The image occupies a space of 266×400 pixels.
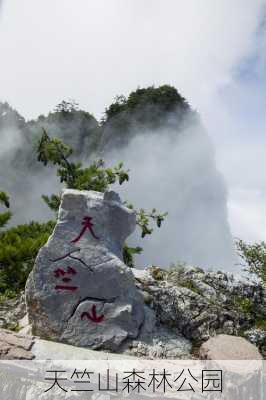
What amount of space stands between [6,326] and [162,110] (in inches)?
1418

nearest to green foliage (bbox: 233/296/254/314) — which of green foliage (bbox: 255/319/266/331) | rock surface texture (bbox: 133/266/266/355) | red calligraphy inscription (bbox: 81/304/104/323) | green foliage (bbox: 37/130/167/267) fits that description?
rock surface texture (bbox: 133/266/266/355)

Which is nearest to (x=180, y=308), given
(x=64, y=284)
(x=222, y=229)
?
(x=64, y=284)

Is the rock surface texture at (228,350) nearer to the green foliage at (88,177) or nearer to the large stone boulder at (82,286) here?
the large stone boulder at (82,286)

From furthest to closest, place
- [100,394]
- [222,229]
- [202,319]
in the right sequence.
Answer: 1. [222,229]
2. [202,319]
3. [100,394]

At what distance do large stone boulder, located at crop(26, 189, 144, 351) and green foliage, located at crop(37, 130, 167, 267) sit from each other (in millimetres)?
7936

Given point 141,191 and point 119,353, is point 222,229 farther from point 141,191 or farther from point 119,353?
point 119,353

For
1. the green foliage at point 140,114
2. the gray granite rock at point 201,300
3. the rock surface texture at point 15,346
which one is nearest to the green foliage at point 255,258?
the gray granite rock at point 201,300

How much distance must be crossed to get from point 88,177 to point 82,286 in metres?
9.61

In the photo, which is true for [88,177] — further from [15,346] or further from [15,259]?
[15,346]

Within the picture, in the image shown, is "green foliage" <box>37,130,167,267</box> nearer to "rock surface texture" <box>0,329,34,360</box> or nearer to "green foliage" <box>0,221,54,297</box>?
"green foliage" <box>0,221,54,297</box>

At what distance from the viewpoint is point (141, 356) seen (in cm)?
771

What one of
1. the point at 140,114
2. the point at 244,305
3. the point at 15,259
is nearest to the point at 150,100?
the point at 140,114

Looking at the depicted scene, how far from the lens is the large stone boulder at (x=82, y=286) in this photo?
776 centimetres

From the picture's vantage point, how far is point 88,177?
17.2 meters
